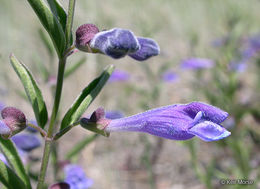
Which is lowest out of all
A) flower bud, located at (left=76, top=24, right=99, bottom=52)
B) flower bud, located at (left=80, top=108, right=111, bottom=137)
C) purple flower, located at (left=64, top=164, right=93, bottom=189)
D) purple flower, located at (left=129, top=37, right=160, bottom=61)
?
purple flower, located at (left=64, top=164, right=93, bottom=189)

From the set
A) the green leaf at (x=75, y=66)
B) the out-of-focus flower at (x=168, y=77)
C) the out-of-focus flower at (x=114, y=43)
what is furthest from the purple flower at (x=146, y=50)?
the out-of-focus flower at (x=168, y=77)

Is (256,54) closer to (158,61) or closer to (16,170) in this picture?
(158,61)

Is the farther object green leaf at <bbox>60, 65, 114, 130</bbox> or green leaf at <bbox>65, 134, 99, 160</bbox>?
green leaf at <bbox>65, 134, 99, 160</bbox>

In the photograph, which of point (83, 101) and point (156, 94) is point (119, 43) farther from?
point (156, 94)

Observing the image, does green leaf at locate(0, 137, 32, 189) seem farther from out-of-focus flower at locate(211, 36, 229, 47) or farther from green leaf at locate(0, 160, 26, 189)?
out-of-focus flower at locate(211, 36, 229, 47)

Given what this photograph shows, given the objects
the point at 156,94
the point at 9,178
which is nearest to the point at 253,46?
the point at 156,94

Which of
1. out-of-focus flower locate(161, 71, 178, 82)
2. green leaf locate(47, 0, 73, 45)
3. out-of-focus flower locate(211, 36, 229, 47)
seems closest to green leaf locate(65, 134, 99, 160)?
green leaf locate(47, 0, 73, 45)
